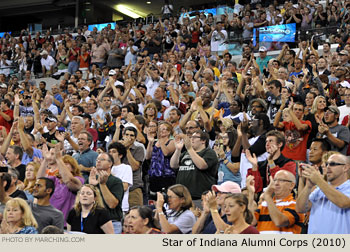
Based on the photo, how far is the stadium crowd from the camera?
5148 millimetres

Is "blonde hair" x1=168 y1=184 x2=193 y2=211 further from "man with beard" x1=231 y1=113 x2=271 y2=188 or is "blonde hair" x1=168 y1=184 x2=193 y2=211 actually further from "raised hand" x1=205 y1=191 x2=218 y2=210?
"man with beard" x1=231 y1=113 x2=271 y2=188

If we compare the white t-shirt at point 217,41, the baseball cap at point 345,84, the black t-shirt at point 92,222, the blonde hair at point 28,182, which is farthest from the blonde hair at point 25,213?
the white t-shirt at point 217,41

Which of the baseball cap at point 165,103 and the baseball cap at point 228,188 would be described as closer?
the baseball cap at point 228,188

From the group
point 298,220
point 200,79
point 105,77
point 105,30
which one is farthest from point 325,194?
point 105,30

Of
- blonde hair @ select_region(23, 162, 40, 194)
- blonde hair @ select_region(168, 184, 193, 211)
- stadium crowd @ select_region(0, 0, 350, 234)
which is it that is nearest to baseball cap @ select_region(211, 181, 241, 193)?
stadium crowd @ select_region(0, 0, 350, 234)

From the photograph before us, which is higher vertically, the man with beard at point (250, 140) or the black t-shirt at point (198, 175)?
the man with beard at point (250, 140)

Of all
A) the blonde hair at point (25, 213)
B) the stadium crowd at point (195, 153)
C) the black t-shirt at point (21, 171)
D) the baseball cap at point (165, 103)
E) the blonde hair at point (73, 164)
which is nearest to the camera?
the stadium crowd at point (195, 153)

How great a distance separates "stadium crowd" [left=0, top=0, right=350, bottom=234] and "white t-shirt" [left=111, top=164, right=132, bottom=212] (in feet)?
0.04

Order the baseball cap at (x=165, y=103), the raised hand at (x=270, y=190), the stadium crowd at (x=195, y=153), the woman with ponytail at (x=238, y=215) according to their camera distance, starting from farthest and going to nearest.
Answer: the baseball cap at (x=165, y=103)
the stadium crowd at (x=195, y=153)
the raised hand at (x=270, y=190)
the woman with ponytail at (x=238, y=215)

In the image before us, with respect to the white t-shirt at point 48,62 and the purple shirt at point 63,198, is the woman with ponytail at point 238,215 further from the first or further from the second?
the white t-shirt at point 48,62

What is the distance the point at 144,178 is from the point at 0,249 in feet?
12.0

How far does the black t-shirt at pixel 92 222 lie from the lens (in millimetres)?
5711

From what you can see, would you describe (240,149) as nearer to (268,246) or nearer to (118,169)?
(118,169)

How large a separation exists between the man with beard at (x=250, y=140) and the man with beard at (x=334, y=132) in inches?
28.6
